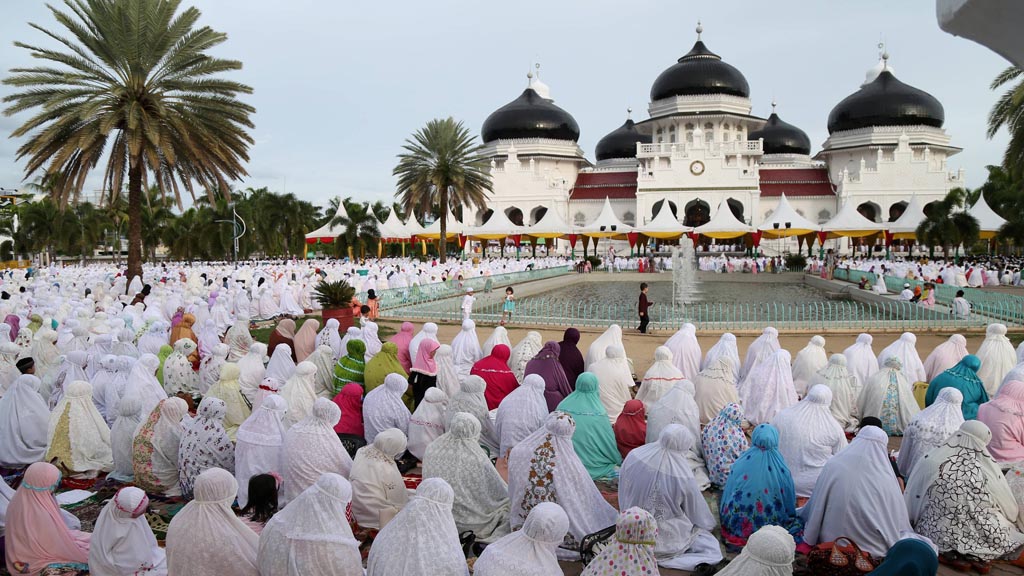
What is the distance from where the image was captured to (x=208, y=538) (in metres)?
3.26

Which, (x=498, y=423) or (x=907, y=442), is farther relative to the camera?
(x=498, y=423)

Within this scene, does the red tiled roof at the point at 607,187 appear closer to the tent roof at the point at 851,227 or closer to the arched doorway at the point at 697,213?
the arched doorway at the point at 697,213

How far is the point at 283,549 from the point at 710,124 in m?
44.8

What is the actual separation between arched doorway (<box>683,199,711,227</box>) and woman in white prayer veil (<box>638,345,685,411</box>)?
3620 centimetres

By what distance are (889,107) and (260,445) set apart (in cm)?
4720

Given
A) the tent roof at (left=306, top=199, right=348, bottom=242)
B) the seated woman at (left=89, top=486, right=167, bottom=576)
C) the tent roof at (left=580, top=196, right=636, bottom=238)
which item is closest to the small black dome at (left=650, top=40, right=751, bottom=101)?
the tent roof at (left=580, top=196, right=636, bottom=238)

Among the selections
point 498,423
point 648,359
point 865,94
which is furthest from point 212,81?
point 865,94

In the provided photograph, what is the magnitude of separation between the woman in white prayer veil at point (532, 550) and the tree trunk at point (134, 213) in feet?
41.8

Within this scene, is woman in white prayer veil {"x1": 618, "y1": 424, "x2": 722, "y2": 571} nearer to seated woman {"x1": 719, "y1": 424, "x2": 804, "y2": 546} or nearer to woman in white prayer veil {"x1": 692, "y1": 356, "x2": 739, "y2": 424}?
seated woman {"x1": 719, "y1": 424, "x2": 804, "y2": 546}

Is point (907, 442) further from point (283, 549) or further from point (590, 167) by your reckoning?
point (590, 167)

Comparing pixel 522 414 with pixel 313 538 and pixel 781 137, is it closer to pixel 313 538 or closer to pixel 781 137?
pixel 313 538

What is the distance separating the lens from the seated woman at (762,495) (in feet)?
13.3

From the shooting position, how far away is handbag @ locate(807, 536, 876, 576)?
146 inches

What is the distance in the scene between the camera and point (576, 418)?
5094mm
